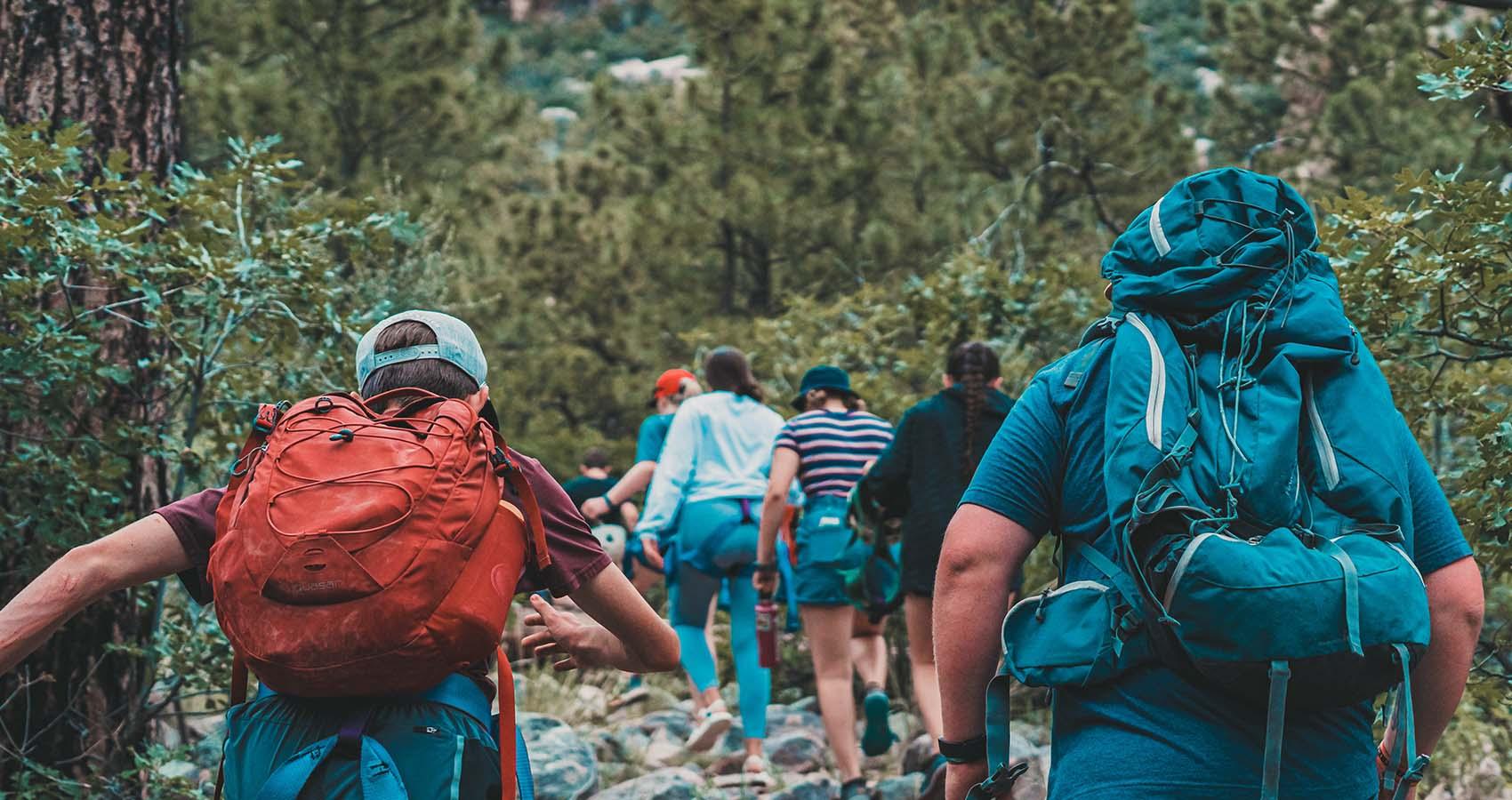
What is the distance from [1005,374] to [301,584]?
6.84 m

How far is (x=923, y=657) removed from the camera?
243 inches

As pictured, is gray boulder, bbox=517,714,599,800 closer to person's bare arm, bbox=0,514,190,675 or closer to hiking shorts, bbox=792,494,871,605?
hiking shorts, bbox=792,494,871,605

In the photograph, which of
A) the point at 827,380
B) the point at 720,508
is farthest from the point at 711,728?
the point at 827,380

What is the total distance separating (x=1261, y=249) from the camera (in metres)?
2.28

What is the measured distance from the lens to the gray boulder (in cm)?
626

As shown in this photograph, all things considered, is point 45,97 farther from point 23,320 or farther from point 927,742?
point 927,742

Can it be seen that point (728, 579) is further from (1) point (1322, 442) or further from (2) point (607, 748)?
(1) point (1322, 442)

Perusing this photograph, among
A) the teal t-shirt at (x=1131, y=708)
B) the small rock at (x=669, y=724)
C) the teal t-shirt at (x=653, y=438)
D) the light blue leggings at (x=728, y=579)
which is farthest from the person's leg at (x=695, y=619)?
the teal t-shirt at (x=1131, y=708)

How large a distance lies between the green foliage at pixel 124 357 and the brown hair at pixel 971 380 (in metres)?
2.16

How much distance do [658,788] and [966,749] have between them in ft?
12.7

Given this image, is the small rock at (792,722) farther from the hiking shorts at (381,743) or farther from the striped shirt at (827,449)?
the hiking shorts at (381,743)

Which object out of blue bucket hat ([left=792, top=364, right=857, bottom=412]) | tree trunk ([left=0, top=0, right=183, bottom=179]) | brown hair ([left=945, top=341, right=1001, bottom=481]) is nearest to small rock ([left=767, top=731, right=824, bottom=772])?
blue bucket hat ([left=792, top=364, right=857, bottom=412])

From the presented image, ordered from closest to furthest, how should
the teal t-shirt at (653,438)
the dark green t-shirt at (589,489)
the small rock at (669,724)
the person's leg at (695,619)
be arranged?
the person's leg at (695,619)
the small rock at (669,724)
the teal t-shirt at (653,438)
the dark green t-shirt at (589,489)

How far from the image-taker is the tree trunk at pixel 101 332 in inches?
173
